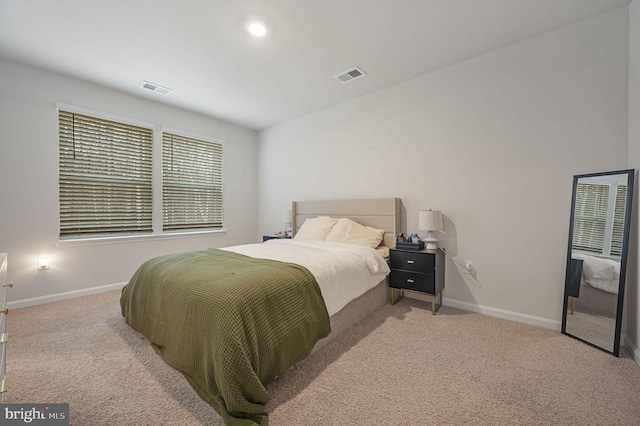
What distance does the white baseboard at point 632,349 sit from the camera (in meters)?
1.80

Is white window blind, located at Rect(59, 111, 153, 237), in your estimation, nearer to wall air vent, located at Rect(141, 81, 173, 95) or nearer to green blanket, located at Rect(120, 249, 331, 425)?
wall air vent, located at Rect(141, 81, 173, 95)

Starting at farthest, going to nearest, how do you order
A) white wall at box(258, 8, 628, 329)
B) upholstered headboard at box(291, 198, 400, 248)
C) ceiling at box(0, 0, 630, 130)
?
upholstered headboard at box(291, 198, 400, 248), white wall at box(258, 8, 628, 329), ceiling at box(0, 0, 630, 130)

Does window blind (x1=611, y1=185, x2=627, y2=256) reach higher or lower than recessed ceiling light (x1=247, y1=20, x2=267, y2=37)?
lower

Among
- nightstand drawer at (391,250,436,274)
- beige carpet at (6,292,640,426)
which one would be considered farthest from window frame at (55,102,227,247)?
nightstand drawer at (391,250,436,274)

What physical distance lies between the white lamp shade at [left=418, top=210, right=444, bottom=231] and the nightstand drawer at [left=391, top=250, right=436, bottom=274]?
0.28 m

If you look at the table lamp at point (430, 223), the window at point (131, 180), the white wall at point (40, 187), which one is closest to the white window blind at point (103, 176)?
the window at point (131, 180)

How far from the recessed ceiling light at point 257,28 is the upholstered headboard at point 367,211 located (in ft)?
6.99

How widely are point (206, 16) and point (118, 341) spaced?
2740 mm

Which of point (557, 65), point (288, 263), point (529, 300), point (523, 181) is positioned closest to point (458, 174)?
point (523, 181)

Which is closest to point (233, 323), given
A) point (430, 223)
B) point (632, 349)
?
point (430, 223)

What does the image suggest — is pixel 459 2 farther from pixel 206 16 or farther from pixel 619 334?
pixel 619 334

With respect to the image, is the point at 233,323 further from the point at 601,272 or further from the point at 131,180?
the point at 131,180

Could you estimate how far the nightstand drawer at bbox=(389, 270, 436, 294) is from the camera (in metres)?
2.60

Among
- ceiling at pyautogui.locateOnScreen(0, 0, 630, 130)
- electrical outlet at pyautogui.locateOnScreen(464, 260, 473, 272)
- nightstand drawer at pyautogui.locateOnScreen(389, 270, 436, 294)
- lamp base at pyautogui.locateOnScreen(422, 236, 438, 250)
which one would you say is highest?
ceiling at pyautogui.locateOnScreen(0, 0, 630, 130)
